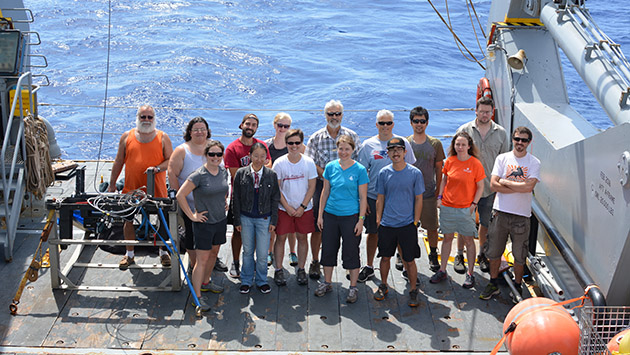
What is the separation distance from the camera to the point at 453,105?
23.6 metres

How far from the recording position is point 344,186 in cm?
627

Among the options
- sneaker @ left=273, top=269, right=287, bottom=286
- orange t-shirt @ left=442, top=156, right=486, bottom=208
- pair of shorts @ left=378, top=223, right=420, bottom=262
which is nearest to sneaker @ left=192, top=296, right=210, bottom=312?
sneaker @ left=273, top=269, right=287, bottom=286

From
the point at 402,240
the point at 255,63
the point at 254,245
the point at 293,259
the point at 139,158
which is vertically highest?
the point at 139,158

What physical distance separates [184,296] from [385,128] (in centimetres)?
255

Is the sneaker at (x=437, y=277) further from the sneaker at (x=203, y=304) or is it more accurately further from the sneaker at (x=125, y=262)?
the sneaker at (x=125, y=262)

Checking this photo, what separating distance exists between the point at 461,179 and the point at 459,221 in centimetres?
43

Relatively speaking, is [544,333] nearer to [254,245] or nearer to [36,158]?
[254,245]

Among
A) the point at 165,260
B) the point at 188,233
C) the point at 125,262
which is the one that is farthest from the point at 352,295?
the point at 125,262

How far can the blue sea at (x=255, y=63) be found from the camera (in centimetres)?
2256

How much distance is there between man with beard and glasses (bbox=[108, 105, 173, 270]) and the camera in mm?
6879

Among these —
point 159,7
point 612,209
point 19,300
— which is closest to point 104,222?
point 19,300

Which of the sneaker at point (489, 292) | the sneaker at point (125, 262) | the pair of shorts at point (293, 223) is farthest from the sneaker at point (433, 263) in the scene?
the sneaker at point (125, 262)

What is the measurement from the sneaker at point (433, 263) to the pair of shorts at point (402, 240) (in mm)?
783

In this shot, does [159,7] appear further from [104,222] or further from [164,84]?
[104,222]
